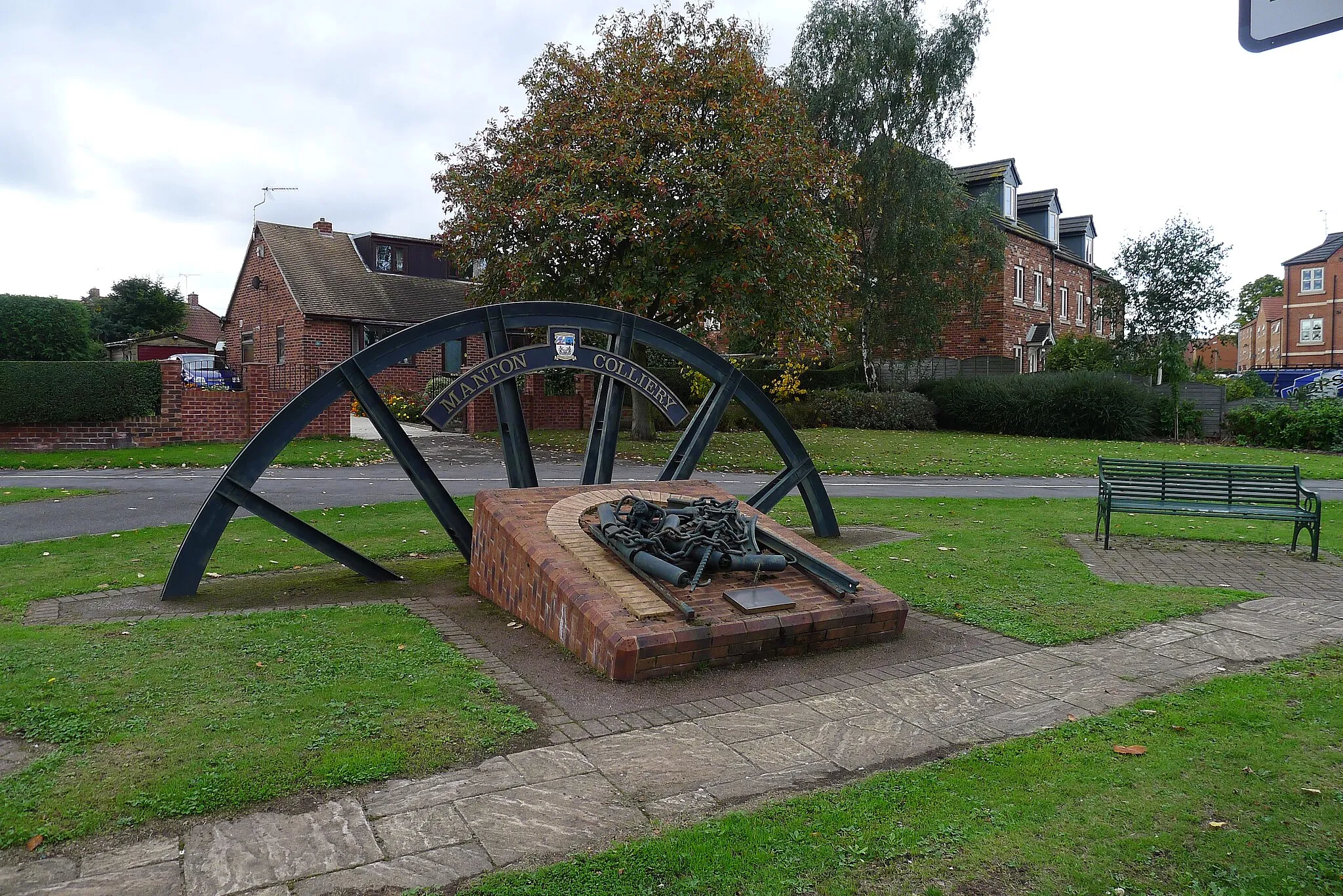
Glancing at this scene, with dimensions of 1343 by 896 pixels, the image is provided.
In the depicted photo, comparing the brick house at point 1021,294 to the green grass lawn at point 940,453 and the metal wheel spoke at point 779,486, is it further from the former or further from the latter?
the metal wheel spoke at point 779,486

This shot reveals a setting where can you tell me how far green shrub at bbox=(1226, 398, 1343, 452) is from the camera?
2392cm

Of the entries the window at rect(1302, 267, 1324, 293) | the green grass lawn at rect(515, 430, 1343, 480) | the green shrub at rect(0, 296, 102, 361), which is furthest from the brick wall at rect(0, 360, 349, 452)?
the window at rect(1302, 267, 1324, 293)

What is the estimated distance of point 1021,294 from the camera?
38188 millimetres

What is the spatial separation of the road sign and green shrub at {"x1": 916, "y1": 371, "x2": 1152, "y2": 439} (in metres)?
27.3

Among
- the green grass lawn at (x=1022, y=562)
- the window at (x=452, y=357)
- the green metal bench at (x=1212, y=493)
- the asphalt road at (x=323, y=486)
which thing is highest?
the window at (x=452, y=357)

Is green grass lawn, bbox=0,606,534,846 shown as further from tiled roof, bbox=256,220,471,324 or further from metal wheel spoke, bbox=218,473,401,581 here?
tiled roof, bbox=256,220,471,324

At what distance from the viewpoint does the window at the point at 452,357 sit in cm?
3519

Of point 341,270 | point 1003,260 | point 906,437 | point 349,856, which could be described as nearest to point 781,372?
point 906,437

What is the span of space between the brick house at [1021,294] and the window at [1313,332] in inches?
1110

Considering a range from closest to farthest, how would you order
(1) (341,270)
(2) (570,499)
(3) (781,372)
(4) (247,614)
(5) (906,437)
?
(4) (247,614)
(2) (570,499)
(5) (906,437)
(3) (781,372)
(1) (341,270)

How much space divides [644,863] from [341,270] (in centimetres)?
3528

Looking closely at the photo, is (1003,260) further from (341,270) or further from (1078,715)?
(1078,715)

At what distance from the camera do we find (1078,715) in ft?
16.1

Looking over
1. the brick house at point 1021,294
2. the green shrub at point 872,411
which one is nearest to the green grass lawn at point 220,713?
the green shrub at point 872,411
